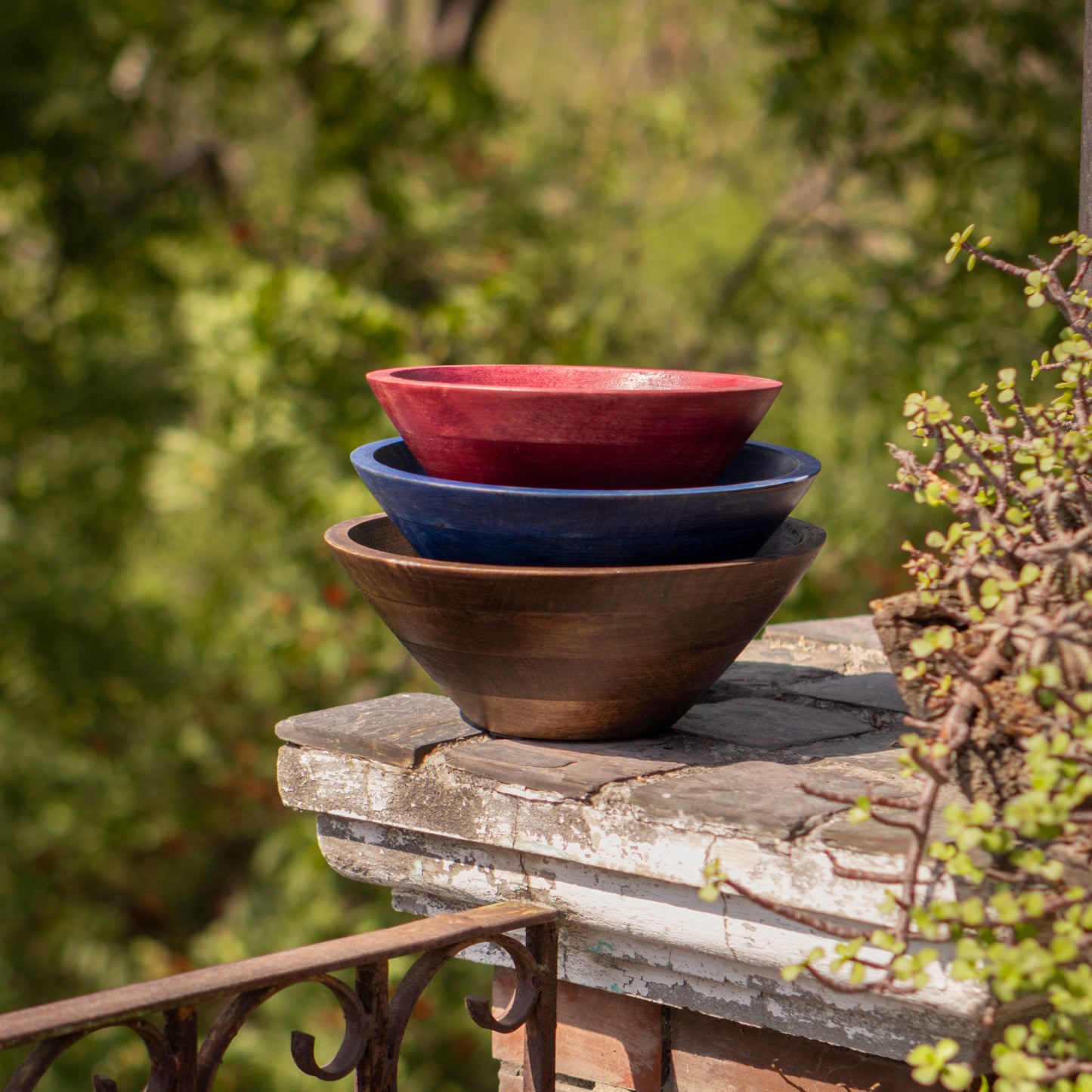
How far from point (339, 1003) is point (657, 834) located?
0.31 m

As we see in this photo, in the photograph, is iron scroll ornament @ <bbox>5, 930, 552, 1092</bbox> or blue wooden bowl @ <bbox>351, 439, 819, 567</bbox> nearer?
iron scroll ornament @ <bbox>5, 930, 552, 1092</bbox>

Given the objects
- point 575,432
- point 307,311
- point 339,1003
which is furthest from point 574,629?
point 307,311

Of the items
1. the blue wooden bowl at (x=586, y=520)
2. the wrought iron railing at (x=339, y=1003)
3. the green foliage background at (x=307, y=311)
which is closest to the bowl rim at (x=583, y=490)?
the blue wooden bowl at (x=586, y=520)

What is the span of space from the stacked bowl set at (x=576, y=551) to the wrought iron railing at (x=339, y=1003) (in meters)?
0.22

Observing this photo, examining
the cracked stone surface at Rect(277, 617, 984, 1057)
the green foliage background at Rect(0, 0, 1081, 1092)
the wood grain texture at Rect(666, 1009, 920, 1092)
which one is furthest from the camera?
the green foliage background at Rect(0, 0, 1081, 1092)

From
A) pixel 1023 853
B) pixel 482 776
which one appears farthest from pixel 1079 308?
pixel 482 776

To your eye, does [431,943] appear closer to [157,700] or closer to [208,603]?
[208,603]

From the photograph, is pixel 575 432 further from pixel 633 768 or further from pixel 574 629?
pixel 633 768

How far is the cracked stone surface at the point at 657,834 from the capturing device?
1.03 m

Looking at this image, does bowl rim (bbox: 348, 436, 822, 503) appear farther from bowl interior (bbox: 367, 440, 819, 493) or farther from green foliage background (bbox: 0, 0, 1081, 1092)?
green foliage background (bbox: 0, 0, 1081, 1092)

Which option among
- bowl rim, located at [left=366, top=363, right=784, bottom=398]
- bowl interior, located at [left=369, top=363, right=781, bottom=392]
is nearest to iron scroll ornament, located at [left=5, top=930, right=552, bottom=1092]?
bowl rim, located at [left=366, top=363, right=784, bottom=398]

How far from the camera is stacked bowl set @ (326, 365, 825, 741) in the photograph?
1.15 metres

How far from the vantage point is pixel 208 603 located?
17.1 ft

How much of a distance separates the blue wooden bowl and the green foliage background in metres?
2.30
